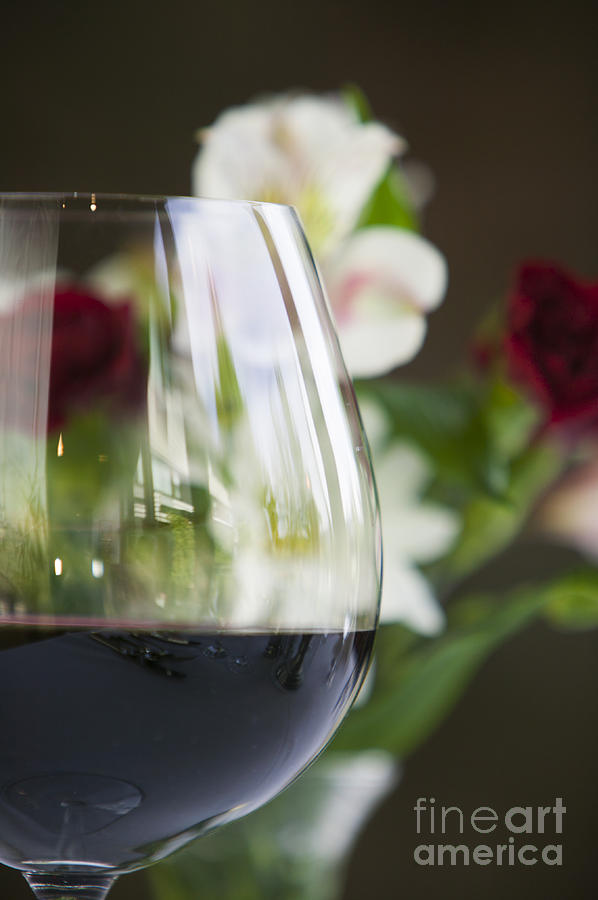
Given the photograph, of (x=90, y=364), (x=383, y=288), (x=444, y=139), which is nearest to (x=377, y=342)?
(x=383, y=288)

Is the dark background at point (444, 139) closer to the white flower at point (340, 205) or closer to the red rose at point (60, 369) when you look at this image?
the white flower at point (340, 205)

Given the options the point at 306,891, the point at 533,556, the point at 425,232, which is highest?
the point at 425,232

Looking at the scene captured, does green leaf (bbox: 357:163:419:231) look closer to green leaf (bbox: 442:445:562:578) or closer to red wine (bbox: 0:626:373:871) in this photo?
green leaf (bbox: 442:445:562:578)

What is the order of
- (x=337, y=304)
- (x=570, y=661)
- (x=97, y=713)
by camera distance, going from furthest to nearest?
(x=570, y=661) < (x=337, y=304) < (x=97, y=713)

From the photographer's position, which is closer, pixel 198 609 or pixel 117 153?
pixel 198 609

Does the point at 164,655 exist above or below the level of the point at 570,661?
below

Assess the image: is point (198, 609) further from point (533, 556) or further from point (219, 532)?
point (533, 556)

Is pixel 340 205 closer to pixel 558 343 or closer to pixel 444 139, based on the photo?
pixel 558 343

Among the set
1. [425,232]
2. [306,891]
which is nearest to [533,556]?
[425,232]

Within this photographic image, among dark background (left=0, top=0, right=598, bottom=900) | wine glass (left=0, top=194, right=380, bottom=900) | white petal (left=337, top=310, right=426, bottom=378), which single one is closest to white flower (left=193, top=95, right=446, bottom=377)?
white petal (left=337, top=310, right=426, bottom=378)
